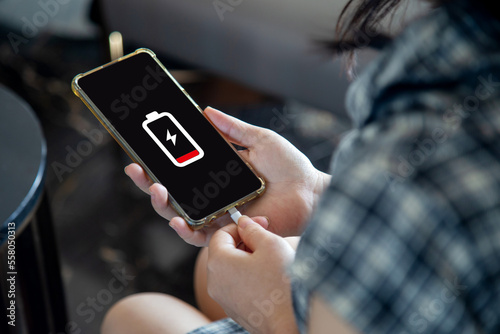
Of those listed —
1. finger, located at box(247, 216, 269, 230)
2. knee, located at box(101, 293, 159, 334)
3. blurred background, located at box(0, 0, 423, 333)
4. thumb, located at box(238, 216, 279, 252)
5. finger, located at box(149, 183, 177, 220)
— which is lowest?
blurred background, located at box(0, 0, 423, 333)

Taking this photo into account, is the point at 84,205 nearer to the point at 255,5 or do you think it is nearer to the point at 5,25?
the point at 255,5

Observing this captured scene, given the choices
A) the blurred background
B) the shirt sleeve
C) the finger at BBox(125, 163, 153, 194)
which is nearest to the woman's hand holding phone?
the finger at BBox(125, 163, 153, 194)

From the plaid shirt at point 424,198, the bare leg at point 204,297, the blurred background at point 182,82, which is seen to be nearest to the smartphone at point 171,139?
the bare leg at point 204,297

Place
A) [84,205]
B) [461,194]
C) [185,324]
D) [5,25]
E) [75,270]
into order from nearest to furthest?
1. [461,194]
2. [185,324]
3. [75,270]
4. [84,205]
5. [5,25]

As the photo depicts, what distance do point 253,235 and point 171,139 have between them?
0.20 metres

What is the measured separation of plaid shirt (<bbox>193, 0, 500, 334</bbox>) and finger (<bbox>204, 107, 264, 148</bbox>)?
40 cm

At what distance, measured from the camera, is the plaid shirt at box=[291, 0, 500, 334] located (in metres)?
0.33

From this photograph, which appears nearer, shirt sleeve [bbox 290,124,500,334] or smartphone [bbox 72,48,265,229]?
shirt sleeve [bbox 290,124,500,334]

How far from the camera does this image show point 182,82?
1511mm

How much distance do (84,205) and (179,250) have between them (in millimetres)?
269

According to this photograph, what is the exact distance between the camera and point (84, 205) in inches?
50.8

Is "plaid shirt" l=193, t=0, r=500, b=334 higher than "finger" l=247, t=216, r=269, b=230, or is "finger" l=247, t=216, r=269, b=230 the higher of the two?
"plaid shirt" l=193, t=0, r=500, b=334

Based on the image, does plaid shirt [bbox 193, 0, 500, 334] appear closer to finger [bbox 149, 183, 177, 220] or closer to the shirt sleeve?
the shirt sleeve

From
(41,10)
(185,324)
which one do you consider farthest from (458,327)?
(41,10)
